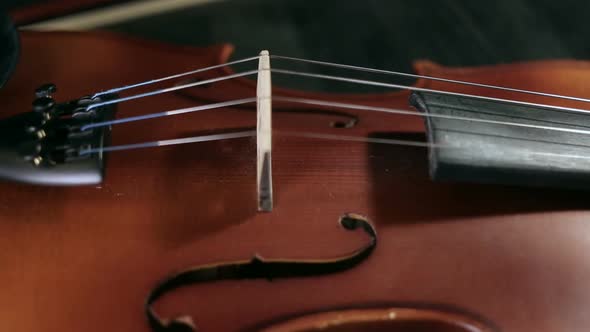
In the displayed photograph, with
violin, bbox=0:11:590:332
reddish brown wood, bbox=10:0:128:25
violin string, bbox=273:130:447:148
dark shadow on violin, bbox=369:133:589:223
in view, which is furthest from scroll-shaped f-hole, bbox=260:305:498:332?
reddish brown wood, bbox=10:0:128:25

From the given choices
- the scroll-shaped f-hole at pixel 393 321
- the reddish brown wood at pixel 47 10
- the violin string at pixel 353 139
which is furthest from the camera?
the reddish brown wood at pixel 47 10

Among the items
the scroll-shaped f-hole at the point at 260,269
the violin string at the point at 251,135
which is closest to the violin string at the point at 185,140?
the violin string at the point at 251,135

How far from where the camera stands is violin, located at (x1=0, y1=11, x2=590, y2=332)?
26.2 inches

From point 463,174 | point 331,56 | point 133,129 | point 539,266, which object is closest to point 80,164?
point 133,129

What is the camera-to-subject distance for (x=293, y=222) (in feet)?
2.34

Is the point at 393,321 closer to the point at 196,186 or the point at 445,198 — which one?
the point at 445,198

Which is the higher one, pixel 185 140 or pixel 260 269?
pixel 185 140

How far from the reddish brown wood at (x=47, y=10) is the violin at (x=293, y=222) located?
40 centimetres

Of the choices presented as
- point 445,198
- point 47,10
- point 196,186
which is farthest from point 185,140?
point 47,10

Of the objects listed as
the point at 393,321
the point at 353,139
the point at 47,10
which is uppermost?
the point at 47,10

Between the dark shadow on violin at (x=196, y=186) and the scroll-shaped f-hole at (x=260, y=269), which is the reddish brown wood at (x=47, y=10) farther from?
the scroll-shaped f-hole at (x=260, y=269)

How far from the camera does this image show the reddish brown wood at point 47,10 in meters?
1.03

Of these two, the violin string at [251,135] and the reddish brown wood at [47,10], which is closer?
the violin string at [251,135]

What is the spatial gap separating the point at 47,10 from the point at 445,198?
827 mm
